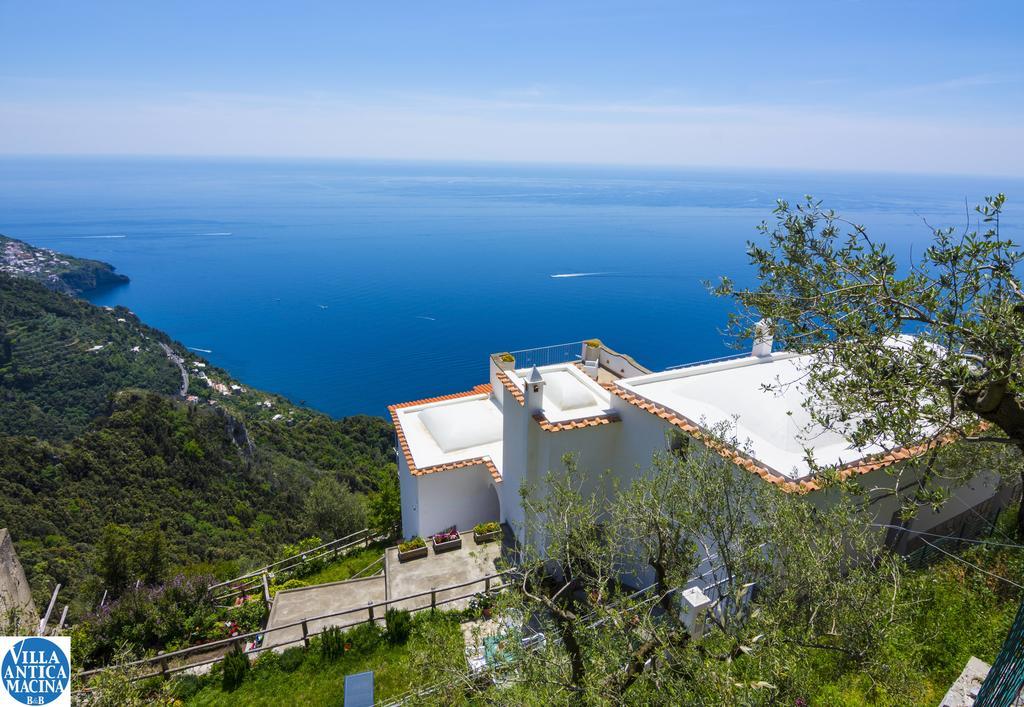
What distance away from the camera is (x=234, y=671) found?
1059 cm

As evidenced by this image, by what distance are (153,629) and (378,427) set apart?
4550 centimetres

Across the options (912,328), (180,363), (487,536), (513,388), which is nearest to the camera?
(912,328)

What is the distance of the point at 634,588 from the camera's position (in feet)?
40.7

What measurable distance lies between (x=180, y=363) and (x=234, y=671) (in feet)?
255

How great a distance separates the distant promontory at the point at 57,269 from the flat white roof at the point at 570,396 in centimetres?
13835

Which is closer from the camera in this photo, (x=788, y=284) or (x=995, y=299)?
(x=995, y=299)

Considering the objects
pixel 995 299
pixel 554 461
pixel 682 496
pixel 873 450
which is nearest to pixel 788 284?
pixel 995 299

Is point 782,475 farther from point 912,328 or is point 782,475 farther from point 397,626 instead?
point 397,626

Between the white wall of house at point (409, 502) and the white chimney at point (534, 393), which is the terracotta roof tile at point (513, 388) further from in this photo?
the white wall of house at point (409, 502)

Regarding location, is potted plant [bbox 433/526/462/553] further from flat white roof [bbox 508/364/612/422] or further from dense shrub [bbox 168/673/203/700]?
dense shrub [bbox 168/673/203/700]

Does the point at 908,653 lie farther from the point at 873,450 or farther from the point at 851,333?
the point at 851,333

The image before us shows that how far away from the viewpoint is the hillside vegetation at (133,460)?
2327 cm

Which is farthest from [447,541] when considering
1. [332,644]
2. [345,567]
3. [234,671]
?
[234,671]

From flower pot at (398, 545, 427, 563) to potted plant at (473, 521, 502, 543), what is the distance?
1431mm
